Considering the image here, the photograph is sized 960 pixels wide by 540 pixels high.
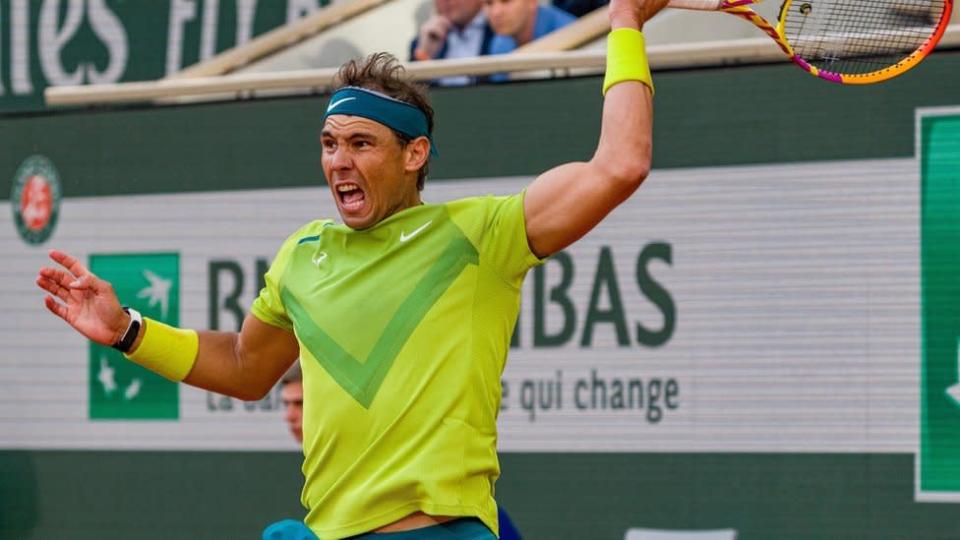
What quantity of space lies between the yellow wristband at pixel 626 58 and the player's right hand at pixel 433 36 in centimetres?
362

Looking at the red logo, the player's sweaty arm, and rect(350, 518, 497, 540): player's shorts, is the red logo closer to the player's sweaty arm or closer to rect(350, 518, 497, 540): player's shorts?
the player's sweaty arm

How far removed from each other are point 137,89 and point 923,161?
126 inches

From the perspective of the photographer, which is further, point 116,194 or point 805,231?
point 116,194

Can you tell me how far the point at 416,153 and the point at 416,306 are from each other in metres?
0.44

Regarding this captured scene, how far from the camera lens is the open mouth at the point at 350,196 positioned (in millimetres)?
3790

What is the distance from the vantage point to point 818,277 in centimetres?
600

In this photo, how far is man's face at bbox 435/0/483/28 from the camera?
712 centimetres

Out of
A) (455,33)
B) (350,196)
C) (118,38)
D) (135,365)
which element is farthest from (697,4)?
(118,38)

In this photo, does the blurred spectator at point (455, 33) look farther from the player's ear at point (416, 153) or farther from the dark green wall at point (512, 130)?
the player's ear at point (416, 153)

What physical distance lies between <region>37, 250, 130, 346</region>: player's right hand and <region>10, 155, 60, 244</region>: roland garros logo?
3401 millimetres

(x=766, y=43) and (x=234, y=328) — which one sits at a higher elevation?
(x=766, y=43)

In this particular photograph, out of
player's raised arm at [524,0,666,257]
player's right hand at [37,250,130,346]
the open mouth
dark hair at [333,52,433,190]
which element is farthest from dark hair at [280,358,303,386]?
player's raised arm at [524,0,666,257]

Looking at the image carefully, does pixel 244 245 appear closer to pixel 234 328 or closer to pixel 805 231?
pixel 234 328

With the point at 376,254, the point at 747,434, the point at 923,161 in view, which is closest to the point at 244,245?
the point at 747,434
